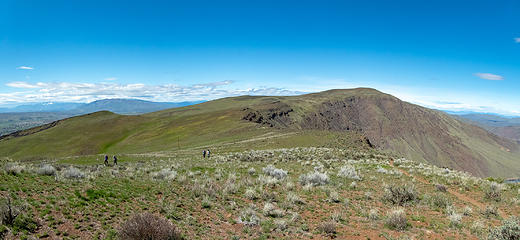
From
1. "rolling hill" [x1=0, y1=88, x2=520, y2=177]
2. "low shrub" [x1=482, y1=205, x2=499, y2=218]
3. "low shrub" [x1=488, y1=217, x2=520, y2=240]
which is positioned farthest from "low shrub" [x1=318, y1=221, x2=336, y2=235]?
"rolling hill" [x1=0, y1=88, x2=520, y2=177]

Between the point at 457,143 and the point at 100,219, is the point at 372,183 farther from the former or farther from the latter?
the point at 457,143

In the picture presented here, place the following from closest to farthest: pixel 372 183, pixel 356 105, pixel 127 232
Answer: pixel 127 232 → pixel 372 183 → pixel 356 105

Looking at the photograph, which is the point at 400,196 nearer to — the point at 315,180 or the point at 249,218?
the point at 315,180

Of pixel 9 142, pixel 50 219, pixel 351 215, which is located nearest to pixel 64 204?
pixel 50 219

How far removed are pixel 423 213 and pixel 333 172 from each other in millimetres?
9038

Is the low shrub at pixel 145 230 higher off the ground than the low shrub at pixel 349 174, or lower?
higher

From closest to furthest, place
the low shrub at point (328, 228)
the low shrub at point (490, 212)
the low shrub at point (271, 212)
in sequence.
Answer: the low shrub at point (328, 228)
the low shrub at point (271, 212)
the low shrub at point (490, 212)

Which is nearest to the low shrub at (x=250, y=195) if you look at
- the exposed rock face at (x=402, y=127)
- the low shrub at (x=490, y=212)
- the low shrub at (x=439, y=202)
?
the low shrub at (x=439, y=202)

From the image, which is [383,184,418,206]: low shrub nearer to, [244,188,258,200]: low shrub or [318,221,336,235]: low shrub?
[318,221,336,235]: low shrub

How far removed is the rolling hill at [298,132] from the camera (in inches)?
2434

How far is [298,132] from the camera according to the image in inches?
2323

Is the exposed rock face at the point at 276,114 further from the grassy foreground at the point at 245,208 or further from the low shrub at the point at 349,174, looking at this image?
the grassy foreground at the point at 245,208

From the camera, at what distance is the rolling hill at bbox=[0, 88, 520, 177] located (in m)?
61.8

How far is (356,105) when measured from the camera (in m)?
176
